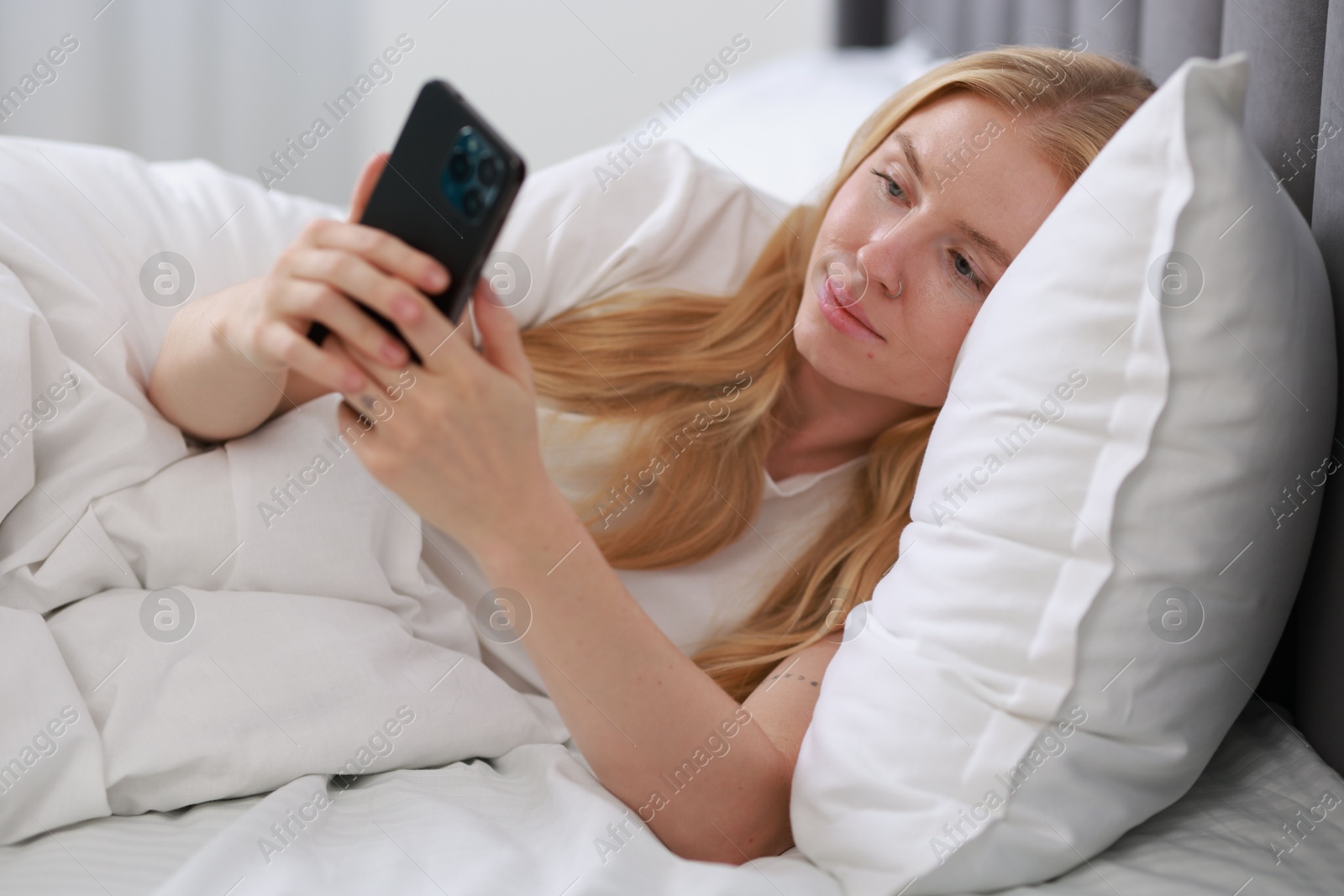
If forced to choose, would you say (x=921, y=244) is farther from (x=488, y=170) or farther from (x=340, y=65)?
(x=340, y=65)

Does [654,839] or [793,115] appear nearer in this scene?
[654,839]

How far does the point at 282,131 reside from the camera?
7.61 feet

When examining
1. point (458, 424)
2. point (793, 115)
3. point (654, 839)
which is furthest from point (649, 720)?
point (793, 115)

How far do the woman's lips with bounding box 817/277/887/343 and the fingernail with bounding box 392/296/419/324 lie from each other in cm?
46

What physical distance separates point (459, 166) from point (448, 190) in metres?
0.01

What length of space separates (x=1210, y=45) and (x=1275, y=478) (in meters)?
0.56

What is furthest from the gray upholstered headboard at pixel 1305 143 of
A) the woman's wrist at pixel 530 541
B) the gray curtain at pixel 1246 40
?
the woman's wrist at pixel 530 541

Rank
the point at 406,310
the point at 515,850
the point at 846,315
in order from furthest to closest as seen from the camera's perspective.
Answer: the point at 846,315, the point at 515,850, the point at 406,310

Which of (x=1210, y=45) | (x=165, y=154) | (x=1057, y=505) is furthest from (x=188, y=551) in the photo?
(x=165, y=154)

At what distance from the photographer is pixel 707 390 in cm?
98

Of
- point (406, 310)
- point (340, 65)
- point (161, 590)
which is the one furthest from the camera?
point (340, 65)

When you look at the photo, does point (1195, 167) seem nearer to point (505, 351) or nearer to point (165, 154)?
point (505, 351)

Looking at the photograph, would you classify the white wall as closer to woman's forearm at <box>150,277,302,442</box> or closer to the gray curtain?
the gray curtain

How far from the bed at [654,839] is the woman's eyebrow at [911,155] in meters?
0.28
